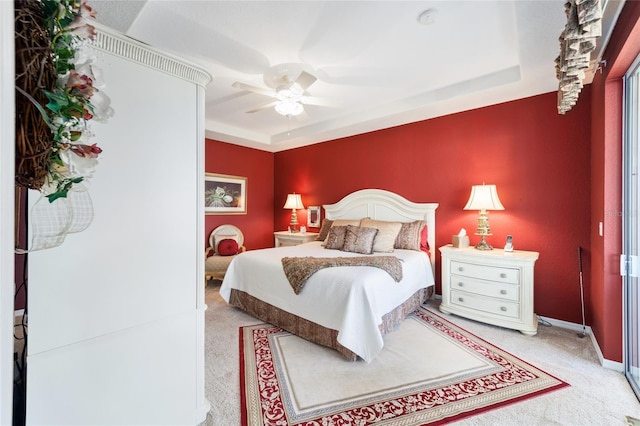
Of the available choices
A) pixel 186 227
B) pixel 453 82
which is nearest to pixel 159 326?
pixel 186 227

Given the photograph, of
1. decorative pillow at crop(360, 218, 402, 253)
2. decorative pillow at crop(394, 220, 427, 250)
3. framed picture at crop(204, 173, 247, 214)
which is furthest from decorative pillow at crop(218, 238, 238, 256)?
decorative pillow at crop(394, 220, 427, 250)

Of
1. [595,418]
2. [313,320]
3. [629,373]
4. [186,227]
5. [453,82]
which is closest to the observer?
[186,227]

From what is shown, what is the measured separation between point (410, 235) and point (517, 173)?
140 centimetres

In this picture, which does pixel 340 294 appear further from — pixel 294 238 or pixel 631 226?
pixel 294 238

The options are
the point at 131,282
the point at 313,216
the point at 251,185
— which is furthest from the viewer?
the point at 251,185

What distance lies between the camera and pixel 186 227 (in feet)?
4.83

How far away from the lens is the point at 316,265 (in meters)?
2.71

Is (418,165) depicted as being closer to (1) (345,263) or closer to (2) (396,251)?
(2) (396,251)

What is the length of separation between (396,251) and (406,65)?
2.13 m

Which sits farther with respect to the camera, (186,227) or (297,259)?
(297,259)

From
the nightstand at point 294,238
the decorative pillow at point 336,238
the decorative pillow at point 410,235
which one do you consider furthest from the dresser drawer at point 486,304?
the nightstand at point 294,238

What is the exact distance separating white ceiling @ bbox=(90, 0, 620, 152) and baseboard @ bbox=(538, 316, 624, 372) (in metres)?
2.46

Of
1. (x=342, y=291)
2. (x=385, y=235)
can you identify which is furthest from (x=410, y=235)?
(x=342, y=291)

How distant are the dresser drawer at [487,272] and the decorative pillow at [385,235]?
0.76 m
